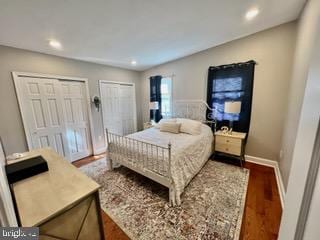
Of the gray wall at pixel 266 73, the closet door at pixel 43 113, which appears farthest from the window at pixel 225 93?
the closet door at pixel 43 113

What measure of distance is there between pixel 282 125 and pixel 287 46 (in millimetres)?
1462

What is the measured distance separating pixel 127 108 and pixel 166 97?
4.68 ft

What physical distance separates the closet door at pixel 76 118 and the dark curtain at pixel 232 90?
A: 3263mm

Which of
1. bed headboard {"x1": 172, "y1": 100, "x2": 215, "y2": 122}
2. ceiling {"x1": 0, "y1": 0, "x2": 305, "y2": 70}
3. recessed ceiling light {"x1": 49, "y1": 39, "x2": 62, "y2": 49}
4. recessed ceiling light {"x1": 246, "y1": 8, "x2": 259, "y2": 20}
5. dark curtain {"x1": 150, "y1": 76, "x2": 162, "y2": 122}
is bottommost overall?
bed headboard {"x1": 172, "y1": 100, "x2": 215, "y2": 122}

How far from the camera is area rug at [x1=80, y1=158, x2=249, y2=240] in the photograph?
5.24 ft

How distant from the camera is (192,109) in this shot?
3857 mm

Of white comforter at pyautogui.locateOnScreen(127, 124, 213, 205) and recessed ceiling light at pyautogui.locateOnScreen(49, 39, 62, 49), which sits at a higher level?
recessed ceiling light at pyautogui.locateOnScreen(49, 39, 62, 49)

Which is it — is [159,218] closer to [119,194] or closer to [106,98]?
[119,194]

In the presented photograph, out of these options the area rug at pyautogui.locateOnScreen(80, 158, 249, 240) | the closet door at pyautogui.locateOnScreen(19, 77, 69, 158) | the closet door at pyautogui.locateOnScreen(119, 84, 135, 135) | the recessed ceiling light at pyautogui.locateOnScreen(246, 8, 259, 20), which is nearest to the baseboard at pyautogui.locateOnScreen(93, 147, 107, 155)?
the closet door at pyautogui.locateOnScreen(19, 77, 69, 158)

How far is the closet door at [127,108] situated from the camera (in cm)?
456

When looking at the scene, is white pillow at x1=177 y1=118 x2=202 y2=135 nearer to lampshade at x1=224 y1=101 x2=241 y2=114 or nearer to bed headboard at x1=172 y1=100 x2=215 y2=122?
bed headboard at x1=172 y1=100 x2=215 y2=122

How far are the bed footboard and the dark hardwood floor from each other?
2.52 feet

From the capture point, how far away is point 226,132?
123 inches

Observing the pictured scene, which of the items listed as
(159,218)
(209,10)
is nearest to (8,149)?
(159,218)
